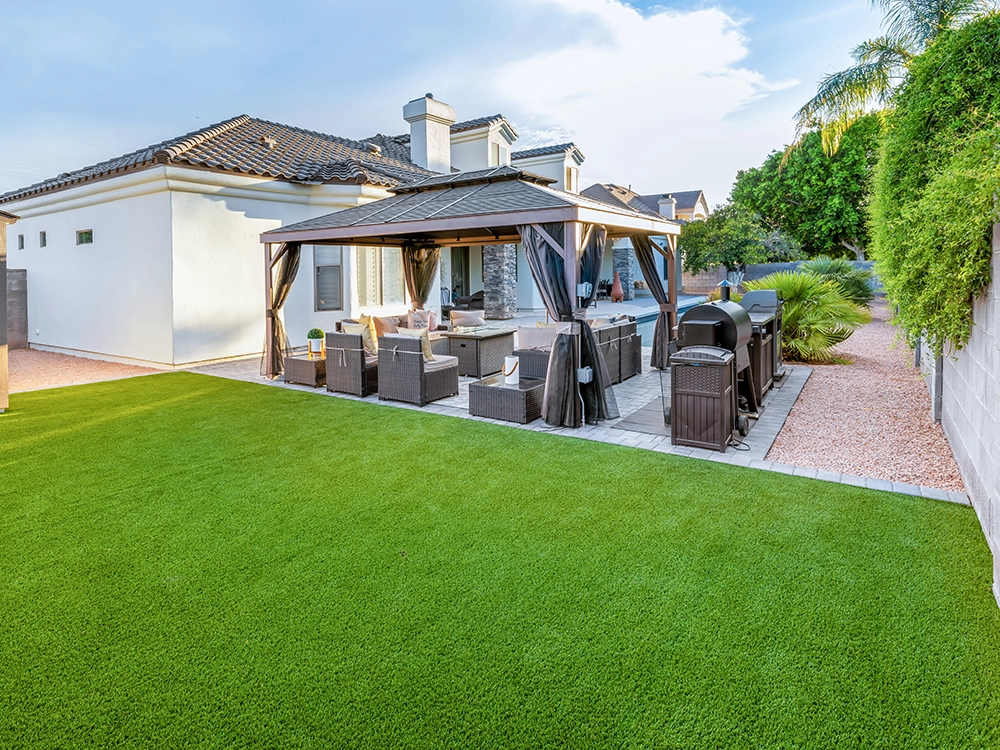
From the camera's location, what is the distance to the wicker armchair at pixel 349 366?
815 centimetres

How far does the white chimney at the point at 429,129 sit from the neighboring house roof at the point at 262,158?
570mm

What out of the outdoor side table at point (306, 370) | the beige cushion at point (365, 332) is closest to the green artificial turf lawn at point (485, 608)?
the beige cushion at point (365, 332)

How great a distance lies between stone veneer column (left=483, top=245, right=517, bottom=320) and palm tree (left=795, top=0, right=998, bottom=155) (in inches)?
383

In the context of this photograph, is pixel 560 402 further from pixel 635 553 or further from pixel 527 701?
pixel 527 701

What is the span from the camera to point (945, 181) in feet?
11.4

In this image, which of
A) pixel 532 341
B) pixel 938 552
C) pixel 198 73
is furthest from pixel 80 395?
pixel 198 73

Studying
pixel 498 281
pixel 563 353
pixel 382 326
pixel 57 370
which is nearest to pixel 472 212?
pixel 563 353

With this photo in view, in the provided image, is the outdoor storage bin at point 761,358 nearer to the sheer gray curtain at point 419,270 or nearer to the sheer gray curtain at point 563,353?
the sheer gray curtain at point 563,353

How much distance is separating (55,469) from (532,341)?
5595 mm

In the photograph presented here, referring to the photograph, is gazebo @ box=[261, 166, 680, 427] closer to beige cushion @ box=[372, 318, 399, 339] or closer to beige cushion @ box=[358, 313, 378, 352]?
beige cushion @ box=[358, 313, 378, 352]

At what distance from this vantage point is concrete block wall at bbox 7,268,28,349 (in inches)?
549

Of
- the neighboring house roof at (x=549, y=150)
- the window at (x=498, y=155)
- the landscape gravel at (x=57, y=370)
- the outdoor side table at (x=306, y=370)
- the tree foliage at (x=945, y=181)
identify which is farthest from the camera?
the neighboring house roof at (x=549, y=150)

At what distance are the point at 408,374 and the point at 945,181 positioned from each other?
5.84 meters

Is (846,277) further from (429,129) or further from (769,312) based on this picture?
(429,129)
